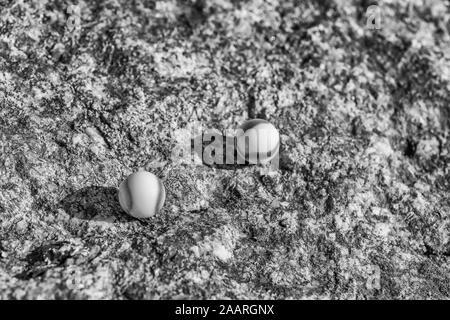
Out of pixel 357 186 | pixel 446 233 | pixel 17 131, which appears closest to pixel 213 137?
pixel 357 186

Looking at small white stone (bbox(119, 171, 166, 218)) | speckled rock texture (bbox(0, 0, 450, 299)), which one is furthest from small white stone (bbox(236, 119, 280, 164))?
small white stone (bbox(119, 171, 166, 218))

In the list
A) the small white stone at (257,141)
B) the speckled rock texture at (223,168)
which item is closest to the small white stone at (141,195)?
the speckled rock texture at (223,168)

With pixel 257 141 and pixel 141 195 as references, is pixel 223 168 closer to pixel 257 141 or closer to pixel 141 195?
pixel 257 141

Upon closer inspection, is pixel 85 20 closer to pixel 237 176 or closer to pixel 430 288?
pixel 237 176

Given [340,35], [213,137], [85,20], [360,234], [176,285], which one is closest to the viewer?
[176,285]

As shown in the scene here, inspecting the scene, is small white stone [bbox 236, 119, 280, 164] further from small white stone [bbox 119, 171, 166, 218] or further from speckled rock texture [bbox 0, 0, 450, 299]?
small white stone [bbox 119, 171, 166, 218]

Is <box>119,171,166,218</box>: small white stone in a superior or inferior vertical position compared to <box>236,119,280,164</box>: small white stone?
inferior

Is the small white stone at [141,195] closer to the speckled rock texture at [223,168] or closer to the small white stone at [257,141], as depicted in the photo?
the speckled rock texture at [223,168]

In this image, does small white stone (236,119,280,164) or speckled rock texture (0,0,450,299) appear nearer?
speckled rock texture (0,0,450,299)

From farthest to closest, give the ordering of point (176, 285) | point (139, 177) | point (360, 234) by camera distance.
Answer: point (360, 234) → point (139, 177) → point (176, 285)
